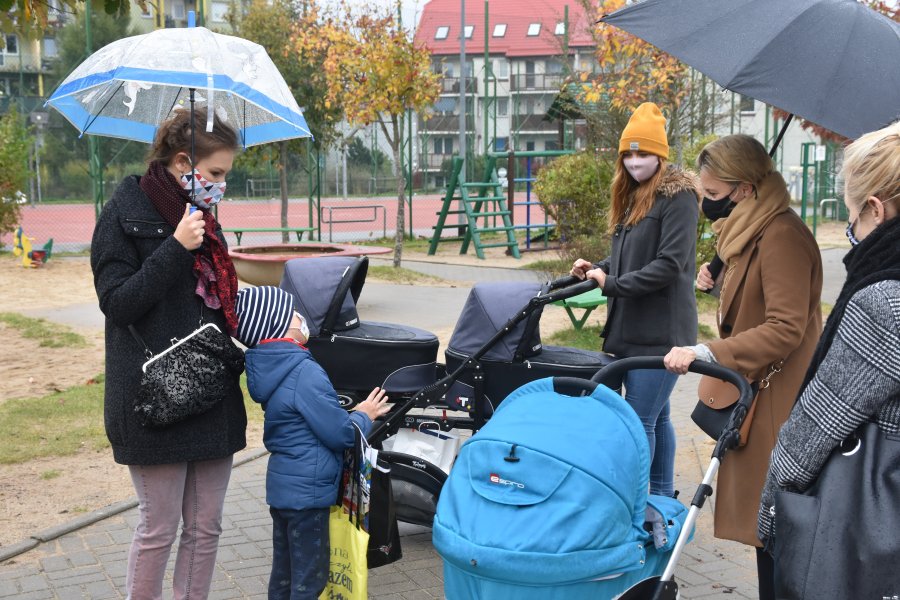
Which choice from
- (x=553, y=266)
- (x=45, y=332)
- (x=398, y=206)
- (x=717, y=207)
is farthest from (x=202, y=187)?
(x=398, y=206)

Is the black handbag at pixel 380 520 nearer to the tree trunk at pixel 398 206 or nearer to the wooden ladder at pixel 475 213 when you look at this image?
the tree trunk at pixel 398 206

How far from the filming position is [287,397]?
11.0 feet

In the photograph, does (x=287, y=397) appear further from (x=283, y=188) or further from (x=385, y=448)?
(x=283, y=188)

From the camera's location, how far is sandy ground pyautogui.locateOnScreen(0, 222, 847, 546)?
16.7ft

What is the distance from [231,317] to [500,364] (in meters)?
1.37

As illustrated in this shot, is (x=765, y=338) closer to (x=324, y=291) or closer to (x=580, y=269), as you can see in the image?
(x=580, y=269)

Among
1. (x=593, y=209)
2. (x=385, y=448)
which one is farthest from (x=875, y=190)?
(x=593, y=209)

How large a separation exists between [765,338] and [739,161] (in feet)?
2.19

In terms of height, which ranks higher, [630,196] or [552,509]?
[630,196]

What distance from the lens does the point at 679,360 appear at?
3.13m

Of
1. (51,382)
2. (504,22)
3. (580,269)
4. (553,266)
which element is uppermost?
(504,22)

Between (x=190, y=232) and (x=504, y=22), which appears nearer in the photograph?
(x=190, y=232)

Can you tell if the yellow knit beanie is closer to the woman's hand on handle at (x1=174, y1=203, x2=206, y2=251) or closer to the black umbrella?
the black umbrella

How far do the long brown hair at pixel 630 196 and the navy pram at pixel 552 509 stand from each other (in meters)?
1.73
